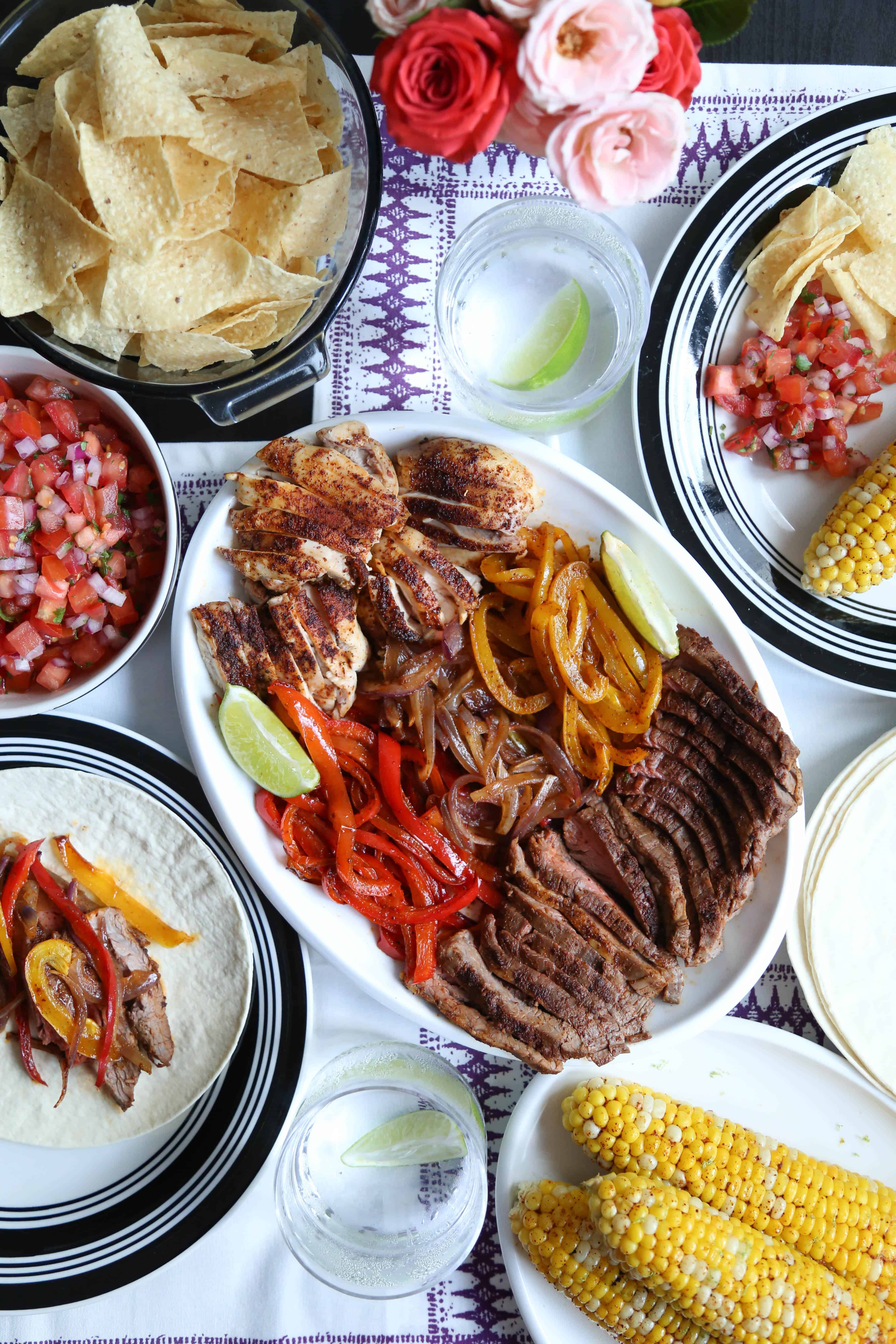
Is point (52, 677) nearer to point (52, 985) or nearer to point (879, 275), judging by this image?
point (52, 985)

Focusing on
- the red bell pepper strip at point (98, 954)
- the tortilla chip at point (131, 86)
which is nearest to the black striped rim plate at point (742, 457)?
the tortilla chip at point (131, 86)

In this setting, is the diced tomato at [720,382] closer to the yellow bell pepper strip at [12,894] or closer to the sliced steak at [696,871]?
the sliced steak at [696,871]

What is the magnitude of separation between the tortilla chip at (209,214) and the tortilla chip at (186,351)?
0.22 meters

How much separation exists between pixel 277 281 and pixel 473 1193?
2347 mm

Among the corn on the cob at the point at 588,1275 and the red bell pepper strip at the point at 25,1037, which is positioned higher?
the red bell pepper strip at the point at 25,1037

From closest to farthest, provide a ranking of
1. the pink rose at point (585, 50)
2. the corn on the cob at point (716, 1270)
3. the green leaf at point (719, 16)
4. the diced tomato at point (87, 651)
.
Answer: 1. the pink rose at point (585, 50)
2. the green leaf at point (719, 16)
3. the corn on the cob at point (716, 1270)
4. the diced tomato at point (87, 651)

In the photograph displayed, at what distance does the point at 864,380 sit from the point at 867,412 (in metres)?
0.10

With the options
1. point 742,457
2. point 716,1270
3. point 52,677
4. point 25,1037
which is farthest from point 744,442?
point 25,1037

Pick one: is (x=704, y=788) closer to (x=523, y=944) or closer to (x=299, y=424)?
(x=523, y=944)

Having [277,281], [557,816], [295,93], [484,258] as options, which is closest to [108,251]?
[277,281]

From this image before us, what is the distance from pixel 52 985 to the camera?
2428 millimetres

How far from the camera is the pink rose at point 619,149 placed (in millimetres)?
1726

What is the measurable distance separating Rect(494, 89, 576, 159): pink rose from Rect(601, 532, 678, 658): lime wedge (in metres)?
0.91

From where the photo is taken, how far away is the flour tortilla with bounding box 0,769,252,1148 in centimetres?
247
